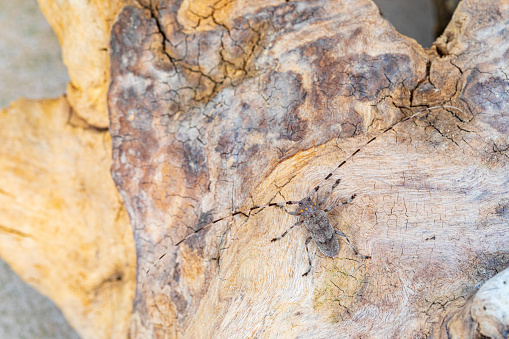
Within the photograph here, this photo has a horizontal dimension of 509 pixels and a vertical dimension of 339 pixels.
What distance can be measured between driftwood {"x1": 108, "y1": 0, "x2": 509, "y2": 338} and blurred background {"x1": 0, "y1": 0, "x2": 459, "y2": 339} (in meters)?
2.09

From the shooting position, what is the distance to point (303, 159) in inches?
87.5

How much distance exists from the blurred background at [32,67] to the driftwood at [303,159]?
82.5 inches

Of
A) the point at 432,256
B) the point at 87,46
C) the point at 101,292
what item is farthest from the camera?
the point at 101,292

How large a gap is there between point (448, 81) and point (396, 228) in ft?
3.13

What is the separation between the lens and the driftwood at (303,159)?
2.10m

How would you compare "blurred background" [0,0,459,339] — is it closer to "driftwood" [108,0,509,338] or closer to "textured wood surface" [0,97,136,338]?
"textured wood surface" [0,97,136,338]

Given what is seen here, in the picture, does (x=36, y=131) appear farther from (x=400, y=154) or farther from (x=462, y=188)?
(x=462, y=188)

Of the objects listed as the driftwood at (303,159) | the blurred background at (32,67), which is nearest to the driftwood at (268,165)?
the driftwood at (303,159)

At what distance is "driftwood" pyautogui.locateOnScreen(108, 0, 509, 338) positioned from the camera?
2.10 meters

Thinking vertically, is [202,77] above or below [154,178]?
above

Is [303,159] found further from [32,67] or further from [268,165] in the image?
[32,67]

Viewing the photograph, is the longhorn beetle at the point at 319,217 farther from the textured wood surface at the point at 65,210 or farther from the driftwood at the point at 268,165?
the textured wood surface at the point at 65,210

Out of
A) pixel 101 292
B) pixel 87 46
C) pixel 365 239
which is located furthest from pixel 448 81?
pixel 101 292

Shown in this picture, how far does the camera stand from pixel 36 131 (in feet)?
8.52
